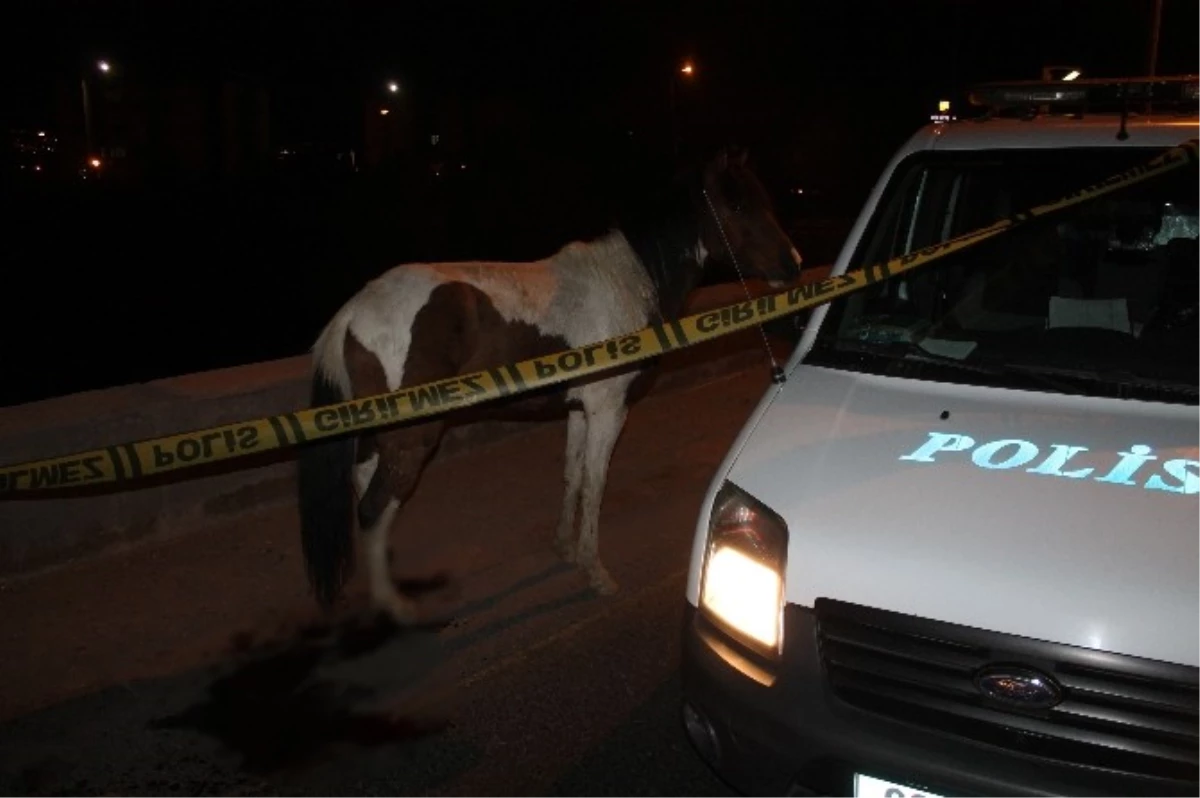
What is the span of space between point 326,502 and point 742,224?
97.9 inches

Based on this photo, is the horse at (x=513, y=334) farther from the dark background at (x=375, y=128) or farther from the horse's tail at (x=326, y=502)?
the dark background at (x=375, y=128)

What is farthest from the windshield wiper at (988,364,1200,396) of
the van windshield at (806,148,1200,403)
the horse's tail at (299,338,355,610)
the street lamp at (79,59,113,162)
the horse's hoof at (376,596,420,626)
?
the street lamp at (79,59,113,162)

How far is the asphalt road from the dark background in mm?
5895

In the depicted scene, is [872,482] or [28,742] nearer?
[872,482]

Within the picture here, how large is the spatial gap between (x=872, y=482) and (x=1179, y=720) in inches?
34.1

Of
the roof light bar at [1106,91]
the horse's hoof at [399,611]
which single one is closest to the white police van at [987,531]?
the roof light bar at [1106,91]

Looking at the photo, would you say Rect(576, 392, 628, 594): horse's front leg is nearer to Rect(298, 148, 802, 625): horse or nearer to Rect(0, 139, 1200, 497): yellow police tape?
Rect(298, 148, 802, 625): horse

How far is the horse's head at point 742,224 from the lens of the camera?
5422 mm

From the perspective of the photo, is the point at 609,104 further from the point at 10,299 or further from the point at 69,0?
the point at 10,299

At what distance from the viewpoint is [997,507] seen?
102 inches

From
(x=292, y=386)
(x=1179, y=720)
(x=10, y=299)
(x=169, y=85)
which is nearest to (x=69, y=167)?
(x=169, y=85)

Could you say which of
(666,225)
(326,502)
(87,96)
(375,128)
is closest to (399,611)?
(326,502)

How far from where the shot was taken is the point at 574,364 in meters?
4.21

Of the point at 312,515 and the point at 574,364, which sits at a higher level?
the point at 574,364
